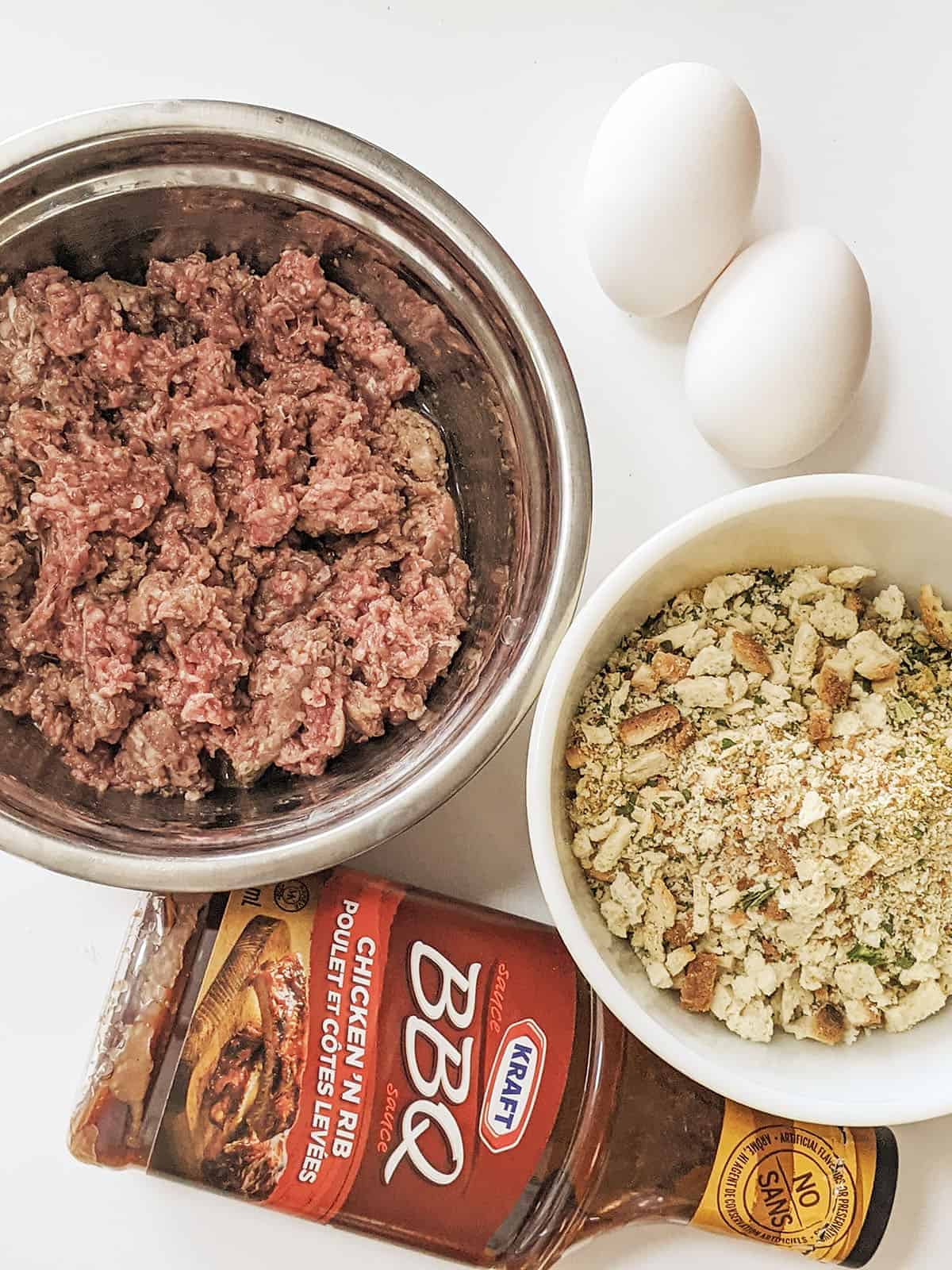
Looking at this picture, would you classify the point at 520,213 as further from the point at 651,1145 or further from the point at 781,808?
the point at 651,1145

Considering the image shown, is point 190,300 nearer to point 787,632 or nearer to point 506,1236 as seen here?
point 787,632

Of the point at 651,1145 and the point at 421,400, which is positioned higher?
the point at 421,400

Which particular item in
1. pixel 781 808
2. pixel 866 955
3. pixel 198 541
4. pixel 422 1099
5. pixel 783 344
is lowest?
pixel 422 1099

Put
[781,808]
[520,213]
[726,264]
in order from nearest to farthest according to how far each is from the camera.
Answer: [781,808]
[726,264]
[520,213]

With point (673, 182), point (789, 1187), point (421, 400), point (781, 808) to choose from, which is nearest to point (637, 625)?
point (781, 808)

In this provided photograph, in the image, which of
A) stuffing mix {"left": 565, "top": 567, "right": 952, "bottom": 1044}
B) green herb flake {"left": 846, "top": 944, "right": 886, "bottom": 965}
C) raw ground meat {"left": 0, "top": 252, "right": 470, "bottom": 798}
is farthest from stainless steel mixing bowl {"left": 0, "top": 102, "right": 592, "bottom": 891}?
green herb flake {"left": 846, "top": 944, "right": 886, "bottom": 965}

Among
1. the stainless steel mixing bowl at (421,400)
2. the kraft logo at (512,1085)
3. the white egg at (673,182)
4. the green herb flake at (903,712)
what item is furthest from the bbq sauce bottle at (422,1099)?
the white egg at (673,182)
